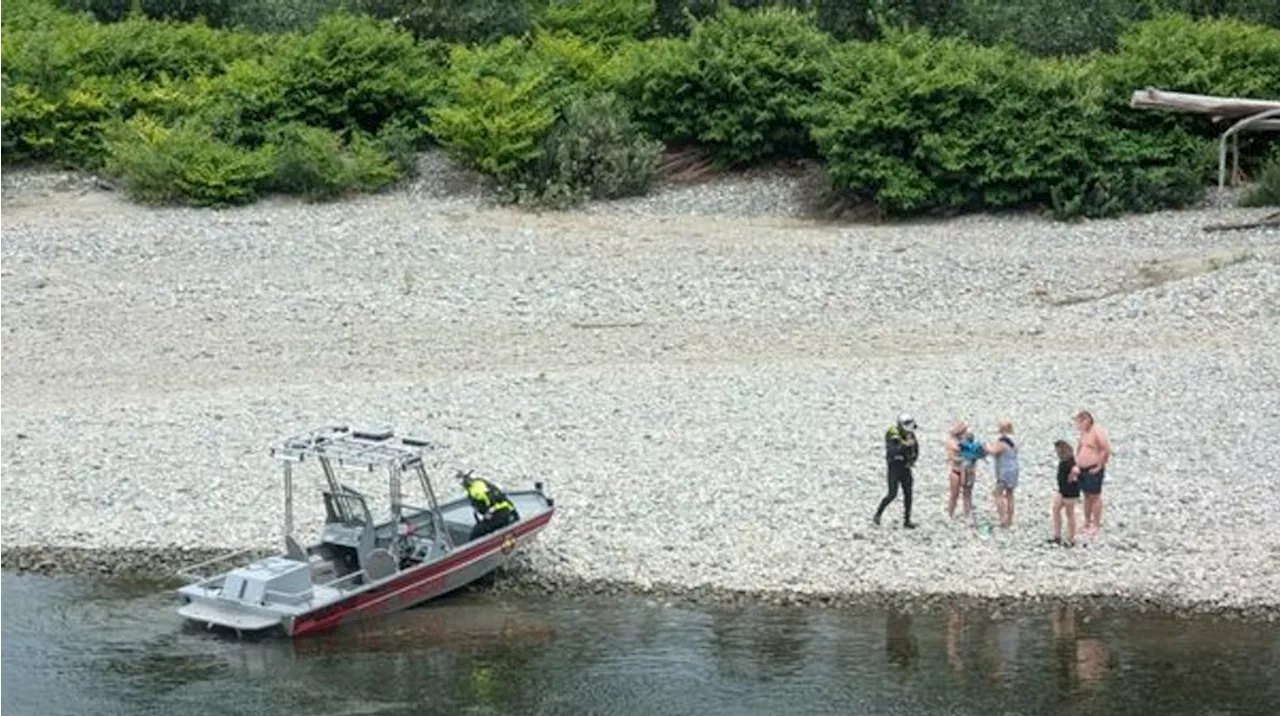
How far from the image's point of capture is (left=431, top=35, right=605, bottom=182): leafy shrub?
126 feet

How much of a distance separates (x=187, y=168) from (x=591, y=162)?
735 centimetres

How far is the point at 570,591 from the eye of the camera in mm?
22250

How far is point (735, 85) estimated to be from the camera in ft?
127

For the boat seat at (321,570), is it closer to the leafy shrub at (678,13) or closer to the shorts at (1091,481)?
the shorts at (1091,481)

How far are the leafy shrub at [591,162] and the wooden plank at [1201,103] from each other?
8821mm

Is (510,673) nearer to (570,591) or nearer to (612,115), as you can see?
(570,591)

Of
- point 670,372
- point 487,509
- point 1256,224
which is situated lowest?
point 487,509

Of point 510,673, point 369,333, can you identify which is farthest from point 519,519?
point 369,333

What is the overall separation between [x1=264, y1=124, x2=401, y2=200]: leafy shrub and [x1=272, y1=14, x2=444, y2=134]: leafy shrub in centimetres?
123

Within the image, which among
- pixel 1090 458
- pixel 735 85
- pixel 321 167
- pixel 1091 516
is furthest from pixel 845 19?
pixel 1090 458

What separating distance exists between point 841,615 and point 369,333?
39.8ft

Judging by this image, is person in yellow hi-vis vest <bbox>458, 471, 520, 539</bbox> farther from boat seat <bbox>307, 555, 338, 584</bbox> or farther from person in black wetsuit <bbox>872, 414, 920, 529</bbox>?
person in black wetsuit <bbox>872, 414, 920, 529</bbox>

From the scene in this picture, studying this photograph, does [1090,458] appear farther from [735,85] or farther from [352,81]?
[352,81]

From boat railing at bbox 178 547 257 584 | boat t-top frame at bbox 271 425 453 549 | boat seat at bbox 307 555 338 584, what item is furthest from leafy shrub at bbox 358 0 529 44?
boat seat at bbox 307 555 338 584
